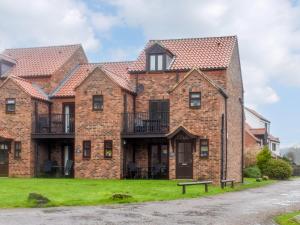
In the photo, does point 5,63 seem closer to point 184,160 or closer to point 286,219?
point 184,160

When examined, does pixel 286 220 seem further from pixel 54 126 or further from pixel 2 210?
pixel 54 126

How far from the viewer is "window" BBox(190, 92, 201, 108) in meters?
33.2

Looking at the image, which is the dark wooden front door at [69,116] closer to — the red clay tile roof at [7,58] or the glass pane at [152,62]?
the glass pane at [152,62]

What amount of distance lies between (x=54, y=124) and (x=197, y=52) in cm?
1151

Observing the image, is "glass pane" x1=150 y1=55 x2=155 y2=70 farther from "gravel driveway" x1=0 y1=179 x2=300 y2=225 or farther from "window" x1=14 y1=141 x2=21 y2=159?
"gravel driveway" x1=0 y1=179 x2=300 y2=225

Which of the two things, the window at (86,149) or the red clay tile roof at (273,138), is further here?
the red clay tile roof at (273,138)

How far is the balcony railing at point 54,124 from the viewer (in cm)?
3828

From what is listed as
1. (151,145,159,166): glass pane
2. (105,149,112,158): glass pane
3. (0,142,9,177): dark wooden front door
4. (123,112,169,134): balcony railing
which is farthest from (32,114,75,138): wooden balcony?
(151,145,159,166): glass pane

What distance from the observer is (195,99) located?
33.4m

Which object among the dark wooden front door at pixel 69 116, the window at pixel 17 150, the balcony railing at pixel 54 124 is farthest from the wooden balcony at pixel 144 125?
the window at pixel 17 150

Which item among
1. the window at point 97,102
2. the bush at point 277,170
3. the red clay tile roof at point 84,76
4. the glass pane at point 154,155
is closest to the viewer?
the window at point 97,102

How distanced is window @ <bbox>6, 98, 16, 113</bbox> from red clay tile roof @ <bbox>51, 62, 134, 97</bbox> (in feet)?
11.5

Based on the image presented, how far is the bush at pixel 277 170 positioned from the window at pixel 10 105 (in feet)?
73.5

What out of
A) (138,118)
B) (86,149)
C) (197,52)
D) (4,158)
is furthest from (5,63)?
(197,52)
